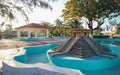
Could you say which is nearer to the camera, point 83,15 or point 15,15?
point 15,15

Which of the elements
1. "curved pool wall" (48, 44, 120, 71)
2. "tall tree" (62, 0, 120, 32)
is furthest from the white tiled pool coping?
"tall tree" (62, 0, 120, 32)

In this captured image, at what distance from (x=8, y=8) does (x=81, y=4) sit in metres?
24.1

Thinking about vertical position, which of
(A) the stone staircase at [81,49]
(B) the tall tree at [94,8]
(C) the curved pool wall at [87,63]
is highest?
(B) the tall tree at [94,8]

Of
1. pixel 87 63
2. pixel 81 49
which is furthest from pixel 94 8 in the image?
pixel 87 63

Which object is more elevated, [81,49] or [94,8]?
[94,8]

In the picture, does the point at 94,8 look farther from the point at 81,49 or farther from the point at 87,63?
the point at 87,63

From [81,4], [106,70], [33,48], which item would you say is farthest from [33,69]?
[81,4]

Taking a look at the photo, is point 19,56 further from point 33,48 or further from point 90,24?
point 90,24

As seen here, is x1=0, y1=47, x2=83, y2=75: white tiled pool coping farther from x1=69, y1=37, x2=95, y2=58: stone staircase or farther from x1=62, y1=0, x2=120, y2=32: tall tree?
x1=62, y1=0, x2=120, y2=32: tall tree

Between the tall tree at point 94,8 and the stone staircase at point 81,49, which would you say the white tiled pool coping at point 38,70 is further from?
the tall tree at point 94,8

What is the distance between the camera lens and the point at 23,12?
1066cm

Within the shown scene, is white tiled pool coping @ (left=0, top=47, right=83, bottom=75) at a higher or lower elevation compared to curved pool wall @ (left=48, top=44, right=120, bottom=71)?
higher

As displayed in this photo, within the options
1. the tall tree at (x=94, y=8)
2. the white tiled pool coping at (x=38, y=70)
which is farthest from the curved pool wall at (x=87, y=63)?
the tall tree at (x=94, y=8)

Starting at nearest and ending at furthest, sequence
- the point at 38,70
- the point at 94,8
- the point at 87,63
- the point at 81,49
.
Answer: the point at 38,70
the point at 87,63
the point at 81,49
the point at 94,8
